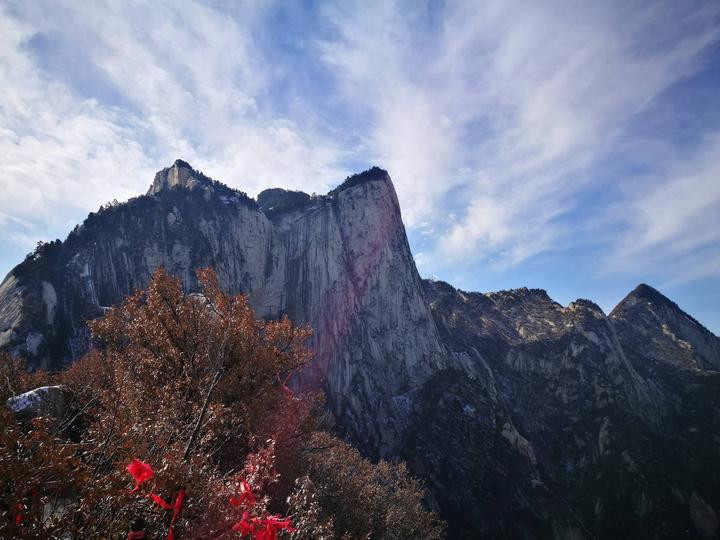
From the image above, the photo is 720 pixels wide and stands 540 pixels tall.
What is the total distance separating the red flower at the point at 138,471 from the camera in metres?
6.16

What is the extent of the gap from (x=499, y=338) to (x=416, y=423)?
128ft

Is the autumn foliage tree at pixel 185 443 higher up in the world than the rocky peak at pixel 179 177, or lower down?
lower down

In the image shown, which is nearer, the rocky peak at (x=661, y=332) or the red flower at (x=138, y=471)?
the red flower at (x=138, y=471)

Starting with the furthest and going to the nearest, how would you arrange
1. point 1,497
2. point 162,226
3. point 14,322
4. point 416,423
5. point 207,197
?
point 207,197 → point 162,226 → point 416,423 → point 14,322 → point 1,497

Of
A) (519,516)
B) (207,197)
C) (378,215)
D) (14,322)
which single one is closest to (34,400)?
(14,322)

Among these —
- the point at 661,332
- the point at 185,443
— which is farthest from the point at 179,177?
the point at 661,332

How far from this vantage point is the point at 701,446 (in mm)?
66000

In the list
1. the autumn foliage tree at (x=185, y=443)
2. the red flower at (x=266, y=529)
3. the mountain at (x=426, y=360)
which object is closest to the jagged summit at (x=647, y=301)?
the mountain at (x=426, y=360)

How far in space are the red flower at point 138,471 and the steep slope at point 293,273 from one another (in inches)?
2287

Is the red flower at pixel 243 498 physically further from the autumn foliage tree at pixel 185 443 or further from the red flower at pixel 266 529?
the red flower at pixel 266 529

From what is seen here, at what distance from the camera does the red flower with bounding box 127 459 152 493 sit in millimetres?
6160

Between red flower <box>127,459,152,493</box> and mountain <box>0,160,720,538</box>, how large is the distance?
5596cm

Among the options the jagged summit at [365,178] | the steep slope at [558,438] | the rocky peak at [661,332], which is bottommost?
the steep slope at [558,438]

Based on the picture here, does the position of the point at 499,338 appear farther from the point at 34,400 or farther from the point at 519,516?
the point at 34,400
